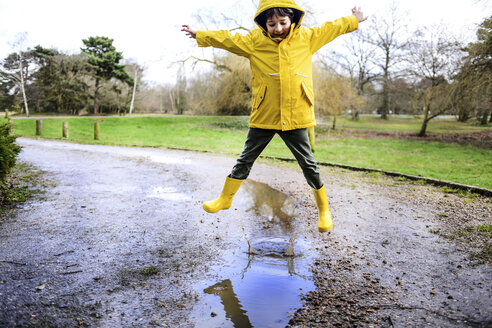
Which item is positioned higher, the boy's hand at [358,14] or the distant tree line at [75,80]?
the distant tree line at [75,80]

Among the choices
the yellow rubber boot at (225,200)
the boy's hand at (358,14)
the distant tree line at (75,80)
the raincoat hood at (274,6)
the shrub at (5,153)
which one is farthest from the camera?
the distant tree line at (75,80)

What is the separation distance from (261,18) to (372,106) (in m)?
53.6

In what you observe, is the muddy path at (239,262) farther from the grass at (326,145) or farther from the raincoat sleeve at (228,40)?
the grass at (326,145)

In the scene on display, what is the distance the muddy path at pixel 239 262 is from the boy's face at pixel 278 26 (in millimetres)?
2283

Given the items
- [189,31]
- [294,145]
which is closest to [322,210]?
[294,145]

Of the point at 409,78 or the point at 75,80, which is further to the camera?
the point at 75,80

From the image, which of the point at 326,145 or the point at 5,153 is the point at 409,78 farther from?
the point at 5,153

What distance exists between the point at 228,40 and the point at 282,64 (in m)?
0.63

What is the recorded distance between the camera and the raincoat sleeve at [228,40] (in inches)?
148

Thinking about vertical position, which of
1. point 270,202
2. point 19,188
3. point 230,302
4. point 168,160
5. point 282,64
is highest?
point 282,64

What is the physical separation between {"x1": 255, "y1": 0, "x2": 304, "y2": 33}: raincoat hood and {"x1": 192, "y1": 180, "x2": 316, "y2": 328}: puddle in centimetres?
237

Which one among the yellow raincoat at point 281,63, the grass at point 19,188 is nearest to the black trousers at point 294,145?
the yellow raincoat at point 281,63

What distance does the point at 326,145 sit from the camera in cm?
1830

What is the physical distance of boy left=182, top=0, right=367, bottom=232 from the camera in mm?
3633
